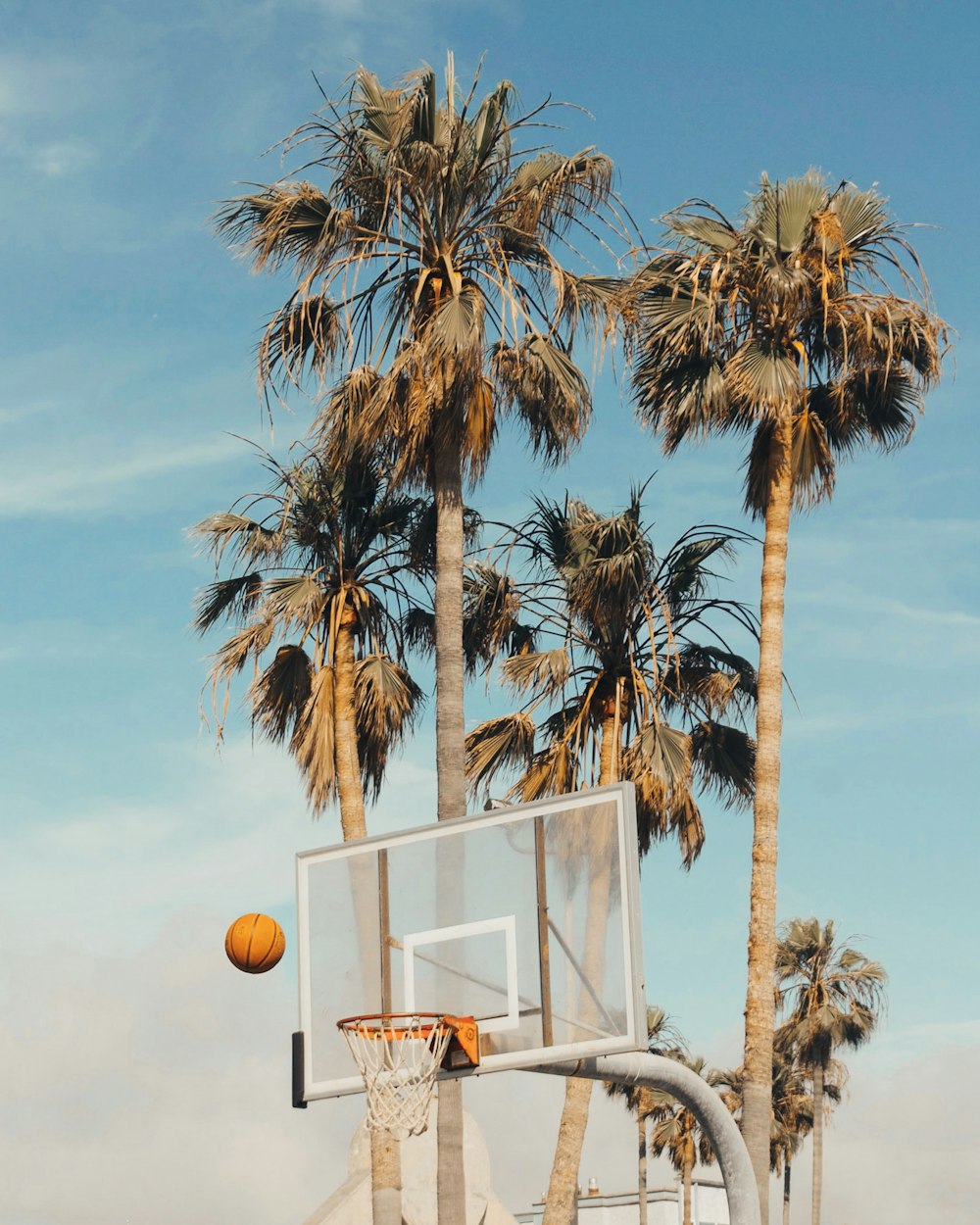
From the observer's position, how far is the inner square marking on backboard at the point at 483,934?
42.4ft

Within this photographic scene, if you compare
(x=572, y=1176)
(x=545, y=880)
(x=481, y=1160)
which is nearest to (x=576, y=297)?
(x=545, y=880)

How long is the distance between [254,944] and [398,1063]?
2693 mm

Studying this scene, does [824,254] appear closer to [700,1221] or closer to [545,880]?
[545,880]

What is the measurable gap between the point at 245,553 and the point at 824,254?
894 centimetres

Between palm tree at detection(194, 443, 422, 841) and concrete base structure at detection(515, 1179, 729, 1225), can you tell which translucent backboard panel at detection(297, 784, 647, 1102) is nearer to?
palm tree at detection(194, 443, 422, 841)

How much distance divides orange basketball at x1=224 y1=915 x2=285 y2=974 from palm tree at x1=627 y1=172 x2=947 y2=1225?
24.0 feet

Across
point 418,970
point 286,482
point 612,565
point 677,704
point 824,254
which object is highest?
point 824,254

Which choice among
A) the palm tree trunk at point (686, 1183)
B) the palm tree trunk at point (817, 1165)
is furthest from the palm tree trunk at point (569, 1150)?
the palm tree trunk at point (686, 1183)

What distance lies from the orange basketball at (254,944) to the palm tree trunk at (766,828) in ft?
18.4

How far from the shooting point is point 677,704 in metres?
23.4

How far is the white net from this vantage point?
42.0 ft

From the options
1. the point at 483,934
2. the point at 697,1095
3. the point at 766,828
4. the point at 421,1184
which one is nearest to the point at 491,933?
the point at 483,934

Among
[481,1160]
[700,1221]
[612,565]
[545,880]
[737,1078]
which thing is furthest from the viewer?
[700,1221]

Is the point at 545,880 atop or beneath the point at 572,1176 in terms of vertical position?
atop
